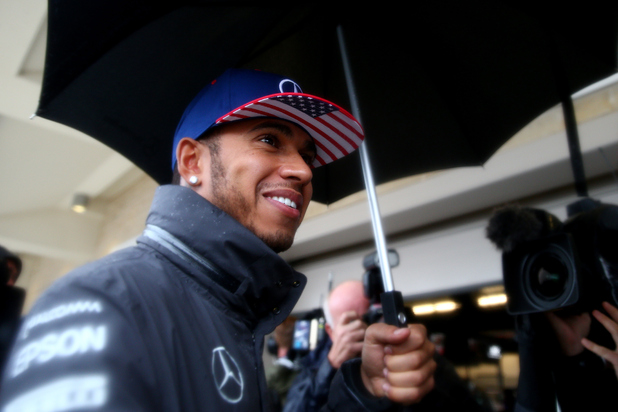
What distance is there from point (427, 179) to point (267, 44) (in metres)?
1.76

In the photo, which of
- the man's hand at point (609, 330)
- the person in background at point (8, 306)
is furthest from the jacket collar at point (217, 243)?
the man's hand at point (609, 330)

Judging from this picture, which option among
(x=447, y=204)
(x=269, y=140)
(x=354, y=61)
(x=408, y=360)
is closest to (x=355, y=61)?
(x=354, y=61)

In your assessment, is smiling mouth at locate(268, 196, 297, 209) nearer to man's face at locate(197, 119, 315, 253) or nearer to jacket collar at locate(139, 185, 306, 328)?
man's face at locate(197, 119, 315, 253)

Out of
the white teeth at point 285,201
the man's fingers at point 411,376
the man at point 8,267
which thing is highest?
the man at point 8,267

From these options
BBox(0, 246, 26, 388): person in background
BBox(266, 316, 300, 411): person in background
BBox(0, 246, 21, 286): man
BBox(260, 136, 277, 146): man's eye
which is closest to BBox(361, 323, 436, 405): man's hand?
BBox(260, 136, 277, 146): man's eye

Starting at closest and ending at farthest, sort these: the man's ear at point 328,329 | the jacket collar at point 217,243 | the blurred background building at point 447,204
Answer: the jacket collar at point 217,243
the man's ear at point 328,329
the blurred background building at point 447,204

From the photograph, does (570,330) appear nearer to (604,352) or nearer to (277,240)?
(604,352)

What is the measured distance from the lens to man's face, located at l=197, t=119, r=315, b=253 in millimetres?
899

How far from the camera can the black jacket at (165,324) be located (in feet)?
1.41

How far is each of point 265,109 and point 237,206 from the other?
0.25 metres

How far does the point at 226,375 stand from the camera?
2.08 feet

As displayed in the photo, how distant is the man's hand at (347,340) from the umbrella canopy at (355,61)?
73 centimetres

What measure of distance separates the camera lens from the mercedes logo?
883 mm

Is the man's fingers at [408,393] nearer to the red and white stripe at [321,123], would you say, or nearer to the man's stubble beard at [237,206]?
the man's stubble beard at [237,206]
